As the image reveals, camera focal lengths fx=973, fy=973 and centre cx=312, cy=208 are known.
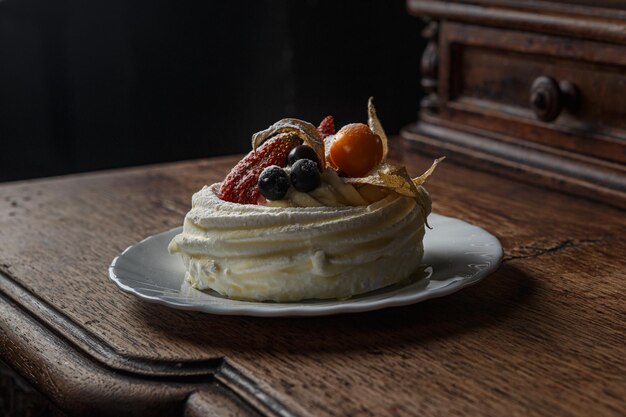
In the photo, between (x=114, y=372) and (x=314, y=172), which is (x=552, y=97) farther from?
(x=114, y=372)

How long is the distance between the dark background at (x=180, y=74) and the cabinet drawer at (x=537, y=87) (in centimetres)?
127

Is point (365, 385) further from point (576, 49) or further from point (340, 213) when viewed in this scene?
point (576, 49)

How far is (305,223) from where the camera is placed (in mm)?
974

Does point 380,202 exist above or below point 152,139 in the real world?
above

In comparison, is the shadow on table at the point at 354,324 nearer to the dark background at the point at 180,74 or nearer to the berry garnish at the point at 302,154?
the berry garnish at the point at 302,154

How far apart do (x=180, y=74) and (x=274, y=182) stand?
6.67 ft

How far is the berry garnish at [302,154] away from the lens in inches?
39.9

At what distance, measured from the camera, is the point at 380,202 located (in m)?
1.02

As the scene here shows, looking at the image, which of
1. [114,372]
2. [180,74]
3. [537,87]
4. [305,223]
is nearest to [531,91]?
[537,87]

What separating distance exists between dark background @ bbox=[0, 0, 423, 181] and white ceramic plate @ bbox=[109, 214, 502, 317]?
5.56ft

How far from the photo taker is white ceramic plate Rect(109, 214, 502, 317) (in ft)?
3.03

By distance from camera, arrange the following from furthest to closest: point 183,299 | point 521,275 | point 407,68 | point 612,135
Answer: point 407,68, point 612,135, point 521,275, point 183,299

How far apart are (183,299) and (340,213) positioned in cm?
18

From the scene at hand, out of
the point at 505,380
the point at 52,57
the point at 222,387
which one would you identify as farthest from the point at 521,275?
the point at 52,57
